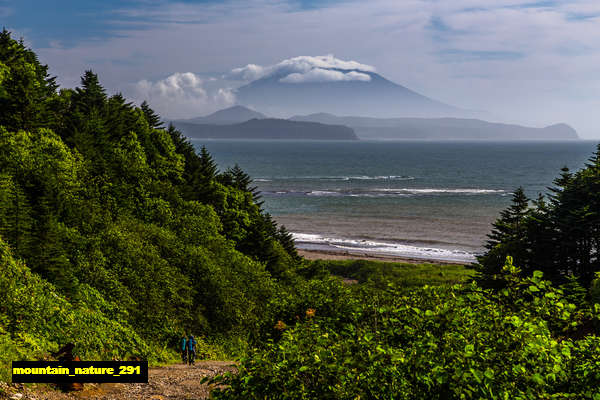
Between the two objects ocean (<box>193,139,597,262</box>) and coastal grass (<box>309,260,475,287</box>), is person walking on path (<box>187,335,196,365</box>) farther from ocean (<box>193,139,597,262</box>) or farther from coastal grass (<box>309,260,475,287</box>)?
ocean (<box>193,139,597,262</box>)

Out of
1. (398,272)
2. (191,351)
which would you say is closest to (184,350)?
(191,351)

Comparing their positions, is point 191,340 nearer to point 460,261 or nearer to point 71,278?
point 71,278

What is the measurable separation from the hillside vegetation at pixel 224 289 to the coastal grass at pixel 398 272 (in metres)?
6.23

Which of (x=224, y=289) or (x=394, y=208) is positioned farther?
(x=394, y=208)

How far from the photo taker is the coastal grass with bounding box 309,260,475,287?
6062 cm

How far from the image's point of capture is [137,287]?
26.4 meters

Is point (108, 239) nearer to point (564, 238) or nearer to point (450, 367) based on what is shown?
point (450, 367)

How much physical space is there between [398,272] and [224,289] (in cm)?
3936

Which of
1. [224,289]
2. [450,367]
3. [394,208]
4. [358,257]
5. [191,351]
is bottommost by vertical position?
[358,257]

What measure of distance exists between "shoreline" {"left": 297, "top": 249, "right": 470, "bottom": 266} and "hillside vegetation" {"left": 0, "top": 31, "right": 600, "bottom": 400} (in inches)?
745

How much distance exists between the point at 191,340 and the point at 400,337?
15.4m

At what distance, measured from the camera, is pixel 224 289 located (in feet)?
99.6

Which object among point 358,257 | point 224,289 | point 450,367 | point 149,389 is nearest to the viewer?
point 450,367

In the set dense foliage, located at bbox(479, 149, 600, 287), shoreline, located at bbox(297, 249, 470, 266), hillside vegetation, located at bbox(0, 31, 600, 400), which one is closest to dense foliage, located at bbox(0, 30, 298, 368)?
hillside vegetation, located at bbox(0, 31, 600, 400)
